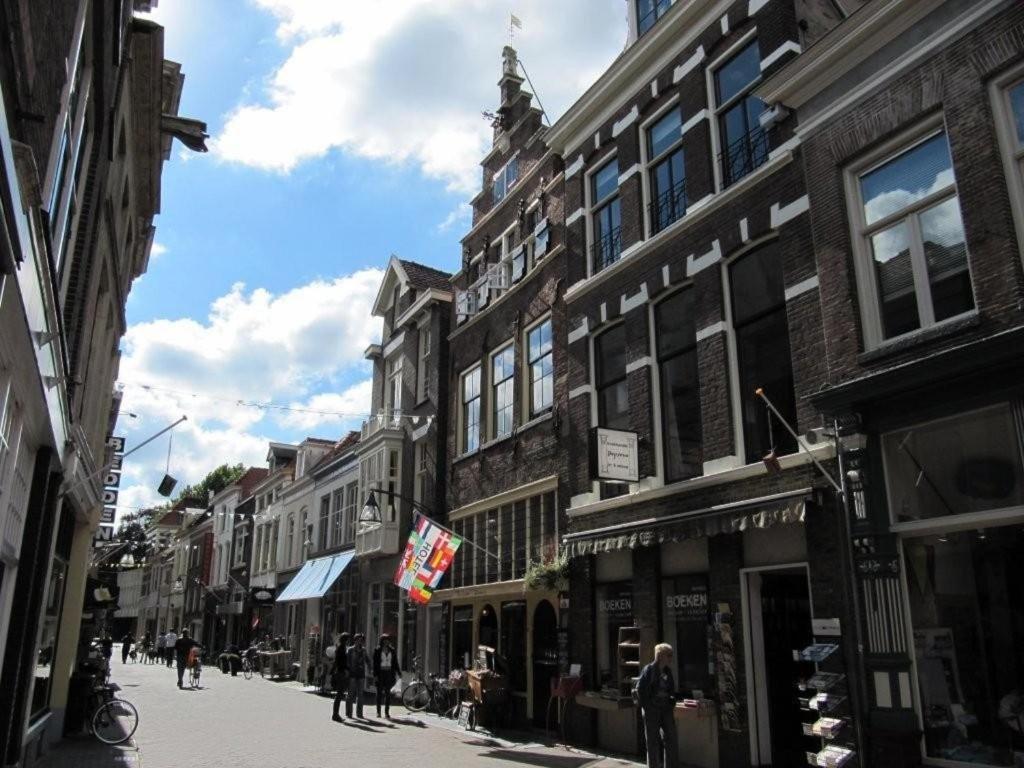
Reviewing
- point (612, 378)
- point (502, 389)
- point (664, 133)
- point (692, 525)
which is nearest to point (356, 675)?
point (502, 389)

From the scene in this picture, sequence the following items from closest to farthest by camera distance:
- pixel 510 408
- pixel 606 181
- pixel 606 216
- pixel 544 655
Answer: pixel 544 655 → pixel 606 216 → pixel 606 181 → pixel 510 408

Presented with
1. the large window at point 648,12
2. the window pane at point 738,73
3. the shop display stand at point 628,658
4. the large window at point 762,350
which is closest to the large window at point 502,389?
the shop display stand at point 628,658

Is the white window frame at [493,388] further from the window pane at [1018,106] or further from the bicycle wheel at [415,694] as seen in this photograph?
the window pane at [1018,106]

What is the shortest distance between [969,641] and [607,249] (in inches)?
384

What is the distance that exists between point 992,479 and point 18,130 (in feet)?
29.3

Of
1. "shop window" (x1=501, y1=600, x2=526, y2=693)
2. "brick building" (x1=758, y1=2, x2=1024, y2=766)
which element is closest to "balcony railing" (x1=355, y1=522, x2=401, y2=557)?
"shop window" (x1=501, y1=600, x2=526, y2=693)

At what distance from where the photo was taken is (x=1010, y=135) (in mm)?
8500

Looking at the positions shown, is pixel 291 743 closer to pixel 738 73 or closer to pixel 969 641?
pixel 969 641

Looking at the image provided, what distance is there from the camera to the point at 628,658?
43.9 ft

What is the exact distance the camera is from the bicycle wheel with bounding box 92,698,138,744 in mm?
13773

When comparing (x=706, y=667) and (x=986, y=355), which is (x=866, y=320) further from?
(x=706, y=667)

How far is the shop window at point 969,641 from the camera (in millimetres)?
7949

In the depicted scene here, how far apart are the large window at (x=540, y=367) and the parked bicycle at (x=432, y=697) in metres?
6.79

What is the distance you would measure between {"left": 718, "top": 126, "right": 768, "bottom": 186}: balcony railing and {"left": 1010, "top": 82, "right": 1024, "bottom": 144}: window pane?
3905 millimetres
